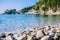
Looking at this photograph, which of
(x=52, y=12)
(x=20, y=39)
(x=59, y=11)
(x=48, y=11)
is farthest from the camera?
(x=48, y=11)

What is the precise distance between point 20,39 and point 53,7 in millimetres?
61202

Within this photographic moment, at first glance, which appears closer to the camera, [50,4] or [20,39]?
[20,39]

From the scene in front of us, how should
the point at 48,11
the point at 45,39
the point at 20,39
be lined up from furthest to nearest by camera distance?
the point at 48,11, the point at 20,39, the point at 45,39

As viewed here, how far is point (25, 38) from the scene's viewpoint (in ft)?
26.9

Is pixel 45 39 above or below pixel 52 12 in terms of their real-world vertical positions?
above

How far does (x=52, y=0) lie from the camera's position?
66.6 metres

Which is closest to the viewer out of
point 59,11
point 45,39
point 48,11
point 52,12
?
point 45,39

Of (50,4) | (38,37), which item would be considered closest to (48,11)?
(50,4)

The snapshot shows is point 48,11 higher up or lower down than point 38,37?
lower down

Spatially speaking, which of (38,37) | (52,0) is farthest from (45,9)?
(38,37)

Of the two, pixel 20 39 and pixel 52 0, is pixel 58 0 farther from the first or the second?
pixel 20 39

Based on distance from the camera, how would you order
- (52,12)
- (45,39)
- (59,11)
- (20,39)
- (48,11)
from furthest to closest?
(48,11), (52,12), (59,11), (20,39), (45,39)

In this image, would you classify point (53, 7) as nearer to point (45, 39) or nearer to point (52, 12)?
point (52, 12)

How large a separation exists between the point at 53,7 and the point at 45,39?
6162 cm
